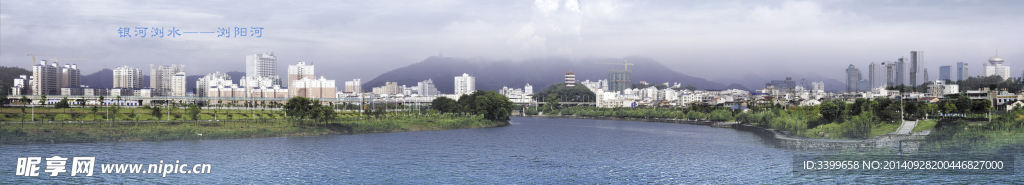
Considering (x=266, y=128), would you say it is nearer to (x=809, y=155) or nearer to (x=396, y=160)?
(x=396, y=160)

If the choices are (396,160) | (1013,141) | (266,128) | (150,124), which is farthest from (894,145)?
(150,124)

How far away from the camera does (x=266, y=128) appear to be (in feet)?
99.2

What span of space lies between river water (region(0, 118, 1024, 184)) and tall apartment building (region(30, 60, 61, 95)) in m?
54.1

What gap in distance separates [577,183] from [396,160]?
685 cm

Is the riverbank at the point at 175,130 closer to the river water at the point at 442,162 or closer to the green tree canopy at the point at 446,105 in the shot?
the river water at the point at 442,162

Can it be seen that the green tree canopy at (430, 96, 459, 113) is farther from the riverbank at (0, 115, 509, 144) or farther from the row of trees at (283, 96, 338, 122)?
the row of trees at (283, 96, 338, 122)

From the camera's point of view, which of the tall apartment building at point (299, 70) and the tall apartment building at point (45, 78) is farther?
the tall apartment building at point (299, 70)

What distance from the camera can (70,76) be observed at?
248ft

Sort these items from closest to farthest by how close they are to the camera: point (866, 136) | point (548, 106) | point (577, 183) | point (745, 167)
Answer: point (577, 183), point (745, 167), point (866, 136), point (548, 106)

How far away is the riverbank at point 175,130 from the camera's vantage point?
80.6 ft

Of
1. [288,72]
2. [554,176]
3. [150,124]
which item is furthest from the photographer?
[288,72]

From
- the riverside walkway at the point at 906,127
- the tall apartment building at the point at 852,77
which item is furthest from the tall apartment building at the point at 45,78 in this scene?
the tall apartment building at the point at 852,77

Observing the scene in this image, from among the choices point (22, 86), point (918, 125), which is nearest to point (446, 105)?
Result: point (918, 125)

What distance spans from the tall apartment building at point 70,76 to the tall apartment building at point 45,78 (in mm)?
1167
